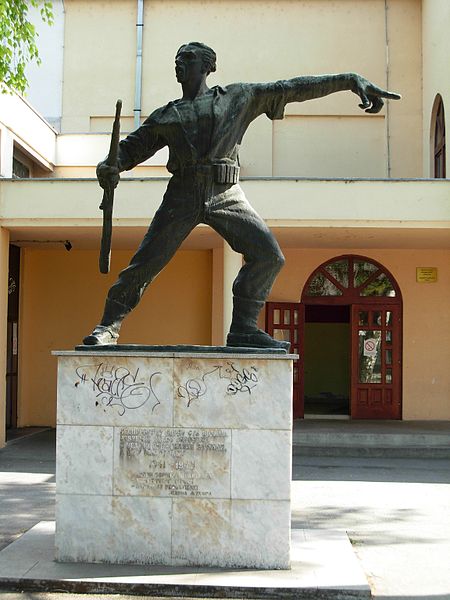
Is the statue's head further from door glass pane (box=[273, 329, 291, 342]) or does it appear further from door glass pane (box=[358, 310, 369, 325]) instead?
door glass pane (box=[358, 310, 369, 325])

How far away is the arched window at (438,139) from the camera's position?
14.6m

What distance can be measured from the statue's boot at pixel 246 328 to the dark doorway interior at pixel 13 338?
31.5 ft

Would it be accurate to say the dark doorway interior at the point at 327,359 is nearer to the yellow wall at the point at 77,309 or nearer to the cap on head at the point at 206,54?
the yellow wall at the point at 77,309

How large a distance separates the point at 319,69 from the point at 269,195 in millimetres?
5665

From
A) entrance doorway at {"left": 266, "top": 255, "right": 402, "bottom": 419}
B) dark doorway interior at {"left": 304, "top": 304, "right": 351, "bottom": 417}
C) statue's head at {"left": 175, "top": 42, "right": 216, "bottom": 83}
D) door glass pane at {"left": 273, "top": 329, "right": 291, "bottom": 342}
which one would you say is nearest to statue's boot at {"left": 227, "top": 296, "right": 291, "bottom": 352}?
statue's head at {"left": 175, "top": 42, "right": 216, "bottom": 83}

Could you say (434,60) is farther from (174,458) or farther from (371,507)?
(174,458)

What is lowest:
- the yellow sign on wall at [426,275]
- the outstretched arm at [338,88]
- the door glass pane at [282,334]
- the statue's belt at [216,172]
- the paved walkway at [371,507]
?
the paved walkway at [371,507]

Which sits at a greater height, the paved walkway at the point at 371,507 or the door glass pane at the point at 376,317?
the door glass pane at the point at 376,317

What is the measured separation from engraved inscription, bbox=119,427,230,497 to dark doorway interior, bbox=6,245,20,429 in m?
9.69

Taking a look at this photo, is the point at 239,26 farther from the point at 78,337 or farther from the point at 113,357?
the point at 113,357

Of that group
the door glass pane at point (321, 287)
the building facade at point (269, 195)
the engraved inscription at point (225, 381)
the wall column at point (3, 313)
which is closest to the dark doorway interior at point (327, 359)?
the building facade at point (269, 195)

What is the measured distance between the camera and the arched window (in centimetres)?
1463

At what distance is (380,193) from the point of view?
11445 mm

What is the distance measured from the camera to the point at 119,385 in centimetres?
525
